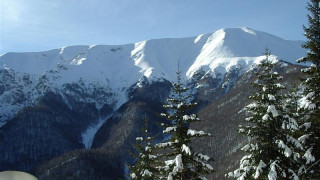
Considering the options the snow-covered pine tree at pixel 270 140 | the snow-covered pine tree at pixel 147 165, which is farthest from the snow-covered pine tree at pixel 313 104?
the snow-covered pine tree at pixel 147 165

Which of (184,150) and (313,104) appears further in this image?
(184,150)

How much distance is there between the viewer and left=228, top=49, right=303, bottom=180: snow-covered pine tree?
19.1 meters

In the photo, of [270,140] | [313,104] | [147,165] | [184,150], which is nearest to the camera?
[313,104]

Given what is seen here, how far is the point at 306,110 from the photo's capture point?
19109 millimetres

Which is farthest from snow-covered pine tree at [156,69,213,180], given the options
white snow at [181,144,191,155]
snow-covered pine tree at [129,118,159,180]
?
snow-covered pine tree at [129,118,159,180]

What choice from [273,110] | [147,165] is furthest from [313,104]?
[147,165]

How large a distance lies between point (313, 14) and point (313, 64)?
134 inches

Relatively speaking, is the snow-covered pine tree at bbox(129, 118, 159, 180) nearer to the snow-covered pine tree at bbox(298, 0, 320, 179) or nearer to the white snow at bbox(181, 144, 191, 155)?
the white snow at bbox(181, 144, 191, 155)

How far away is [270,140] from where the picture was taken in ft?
66.9

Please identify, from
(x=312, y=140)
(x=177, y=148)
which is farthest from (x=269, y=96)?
(x=177, y=148)

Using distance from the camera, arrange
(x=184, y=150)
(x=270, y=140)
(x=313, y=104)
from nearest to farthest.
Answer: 1. (x=313, y=104)
2. (x=184, y=150)
3. (x=270, y=140)

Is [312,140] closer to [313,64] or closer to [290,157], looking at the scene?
[290,157]

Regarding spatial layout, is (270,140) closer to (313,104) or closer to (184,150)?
(313,104)

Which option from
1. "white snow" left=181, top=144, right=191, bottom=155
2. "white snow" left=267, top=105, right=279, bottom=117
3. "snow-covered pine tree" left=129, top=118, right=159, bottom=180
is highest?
"white snow" left=267, top=105, right=279, bottom=117
